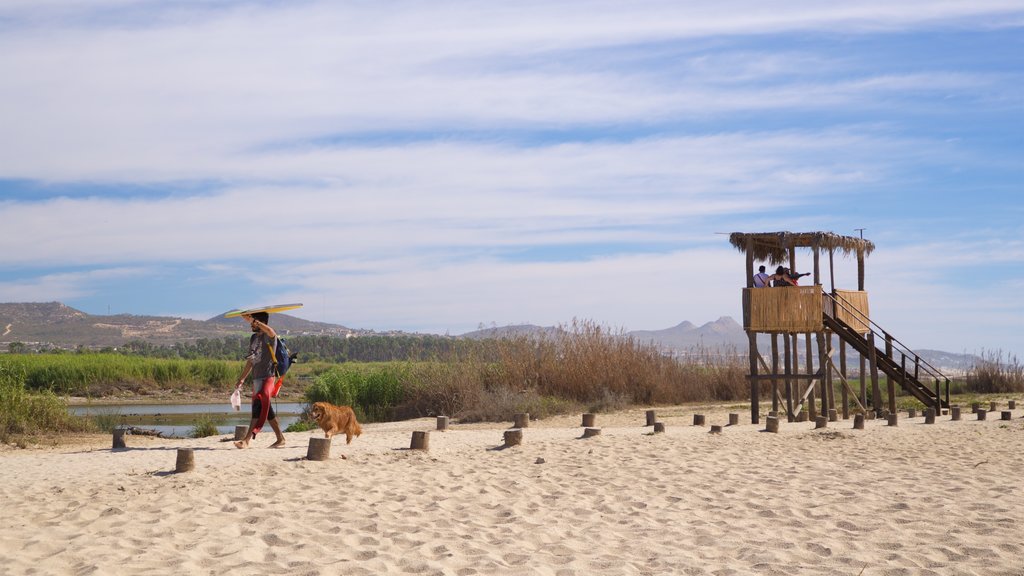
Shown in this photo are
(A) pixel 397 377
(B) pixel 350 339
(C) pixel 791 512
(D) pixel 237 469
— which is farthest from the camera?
(B) pixel 350 339

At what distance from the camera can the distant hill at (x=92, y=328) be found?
300ft

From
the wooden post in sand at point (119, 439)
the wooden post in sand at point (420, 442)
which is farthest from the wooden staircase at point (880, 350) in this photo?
the wooden post in sand at point (119, 439)

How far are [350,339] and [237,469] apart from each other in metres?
75.0

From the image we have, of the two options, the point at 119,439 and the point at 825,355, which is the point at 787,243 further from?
the point at 119,439

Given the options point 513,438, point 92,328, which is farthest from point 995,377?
point 92,328

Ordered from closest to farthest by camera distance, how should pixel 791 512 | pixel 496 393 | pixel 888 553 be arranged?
pixel 888 553, pixel 791 512, pixel 496 393

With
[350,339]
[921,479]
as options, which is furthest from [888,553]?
[350,339]

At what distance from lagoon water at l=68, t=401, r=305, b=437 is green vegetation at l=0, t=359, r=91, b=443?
171 centimetres

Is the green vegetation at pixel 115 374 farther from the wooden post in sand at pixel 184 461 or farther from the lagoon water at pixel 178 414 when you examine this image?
the wooden post in sand at pixel 184 461

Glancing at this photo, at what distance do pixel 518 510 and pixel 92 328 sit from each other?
3857 inches

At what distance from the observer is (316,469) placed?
1080cm

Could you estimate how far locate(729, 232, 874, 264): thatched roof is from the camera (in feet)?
63.6

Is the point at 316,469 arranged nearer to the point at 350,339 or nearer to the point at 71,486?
the point at 71,486

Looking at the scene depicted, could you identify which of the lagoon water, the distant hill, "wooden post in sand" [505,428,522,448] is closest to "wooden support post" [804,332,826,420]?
"wooden post in sand" [505,428,522,448]
